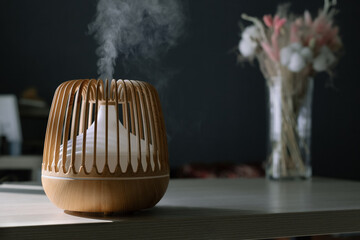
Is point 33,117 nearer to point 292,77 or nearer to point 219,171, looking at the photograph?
point 219,171

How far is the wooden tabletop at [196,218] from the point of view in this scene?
0.63 m

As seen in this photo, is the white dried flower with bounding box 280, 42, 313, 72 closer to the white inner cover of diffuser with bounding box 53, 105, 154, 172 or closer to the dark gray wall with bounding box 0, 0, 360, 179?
the white inner cover of diffuser with bounding box 53, 105, 154, 172

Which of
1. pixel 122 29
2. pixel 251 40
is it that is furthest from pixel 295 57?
pixel 122 29

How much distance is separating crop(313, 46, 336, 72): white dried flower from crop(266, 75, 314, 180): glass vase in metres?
0.05

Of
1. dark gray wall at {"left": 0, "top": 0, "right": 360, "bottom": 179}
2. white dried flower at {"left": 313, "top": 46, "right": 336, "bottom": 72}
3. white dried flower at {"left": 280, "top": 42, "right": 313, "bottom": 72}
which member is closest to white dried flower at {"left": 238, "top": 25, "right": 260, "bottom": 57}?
white dried flower at {"left": 280, "top": 42, "right": 313, "bottom": 72}

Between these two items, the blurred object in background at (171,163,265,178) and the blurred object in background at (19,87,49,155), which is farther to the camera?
the blurred object in background at (19,87,49,155)

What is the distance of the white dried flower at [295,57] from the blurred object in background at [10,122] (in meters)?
1.94

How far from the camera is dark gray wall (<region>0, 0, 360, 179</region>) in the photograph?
3.00 meters

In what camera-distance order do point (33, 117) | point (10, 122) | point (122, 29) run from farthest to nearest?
point (33, 117) < point (10, 122) < point (122, 29)

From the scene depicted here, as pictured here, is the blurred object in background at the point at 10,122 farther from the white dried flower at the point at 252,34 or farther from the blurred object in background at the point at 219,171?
the white dried flower at the point at 252,34

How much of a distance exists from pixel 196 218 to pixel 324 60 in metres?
1.04

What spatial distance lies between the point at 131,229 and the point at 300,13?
2842mm

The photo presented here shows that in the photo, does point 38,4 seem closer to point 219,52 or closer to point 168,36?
point 219,52

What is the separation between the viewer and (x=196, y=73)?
3020mm
